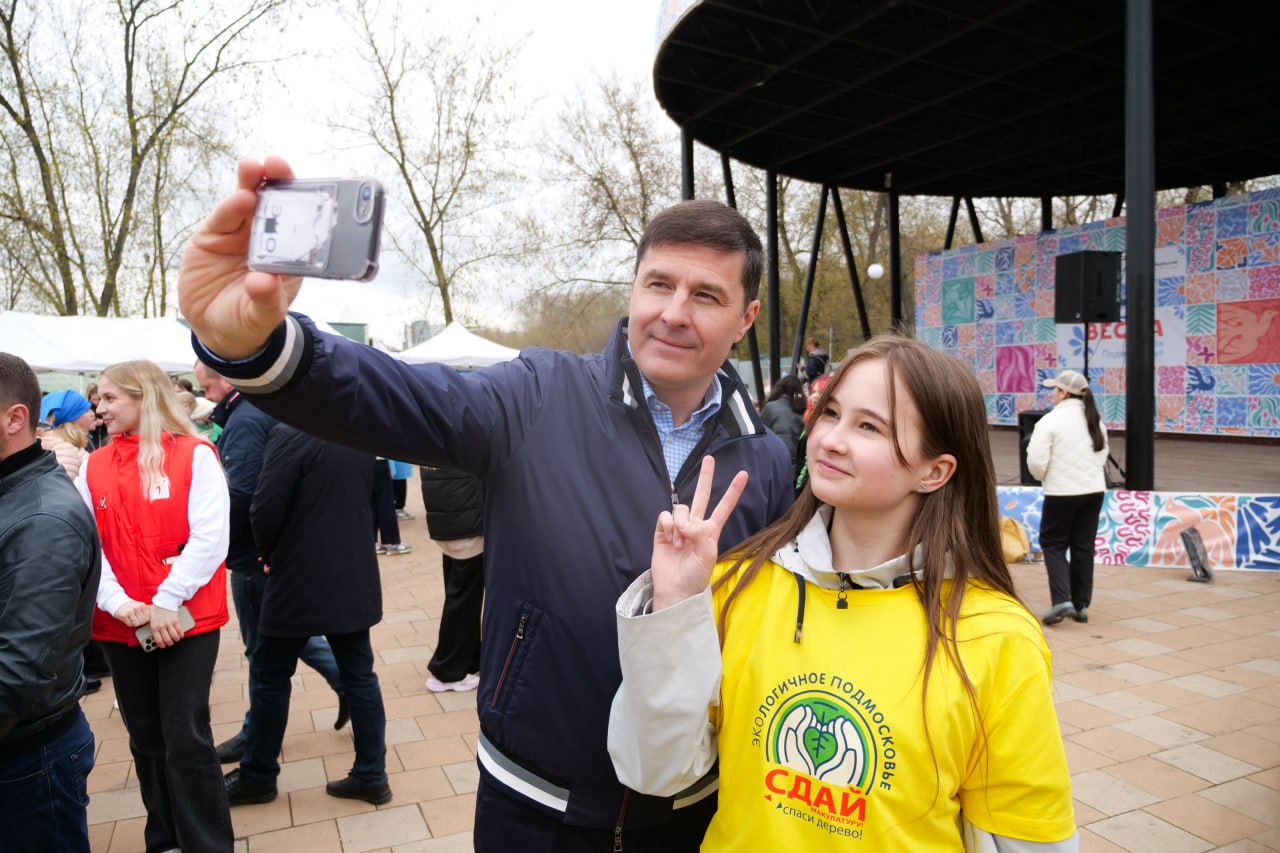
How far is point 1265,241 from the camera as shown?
1435 cm

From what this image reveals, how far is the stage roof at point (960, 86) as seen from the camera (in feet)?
35.6

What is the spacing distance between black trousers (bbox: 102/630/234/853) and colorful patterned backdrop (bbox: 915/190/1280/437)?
1514 centimetres

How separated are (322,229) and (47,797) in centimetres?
210

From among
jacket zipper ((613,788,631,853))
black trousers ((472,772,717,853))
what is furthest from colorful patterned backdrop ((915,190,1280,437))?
jacket zipper ((613,788,631,853))

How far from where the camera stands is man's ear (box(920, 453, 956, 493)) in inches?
61.1

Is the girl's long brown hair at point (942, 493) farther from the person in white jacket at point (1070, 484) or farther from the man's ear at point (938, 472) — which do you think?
the person in white jacket at point (1070, 484)

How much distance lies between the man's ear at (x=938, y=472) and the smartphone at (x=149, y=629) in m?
2.58

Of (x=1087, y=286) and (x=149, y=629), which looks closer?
(x=149, y=629)

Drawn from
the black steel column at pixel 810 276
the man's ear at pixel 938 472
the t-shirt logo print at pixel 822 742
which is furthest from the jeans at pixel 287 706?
the black steel column at pixel 810 276

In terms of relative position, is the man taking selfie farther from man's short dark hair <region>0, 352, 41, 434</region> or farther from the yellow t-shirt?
man's short dark hair <region>0, 352, 41, 434</region>

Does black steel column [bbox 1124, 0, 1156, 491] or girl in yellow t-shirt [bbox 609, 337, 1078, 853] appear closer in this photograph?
girl in yellow t-shirt [bbox 609, 337, 1078, 853]

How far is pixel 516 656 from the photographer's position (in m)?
1.59

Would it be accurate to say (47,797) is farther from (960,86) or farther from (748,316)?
(960,86)

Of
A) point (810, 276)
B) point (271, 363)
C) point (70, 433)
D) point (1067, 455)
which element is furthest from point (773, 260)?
point (271, 363)
